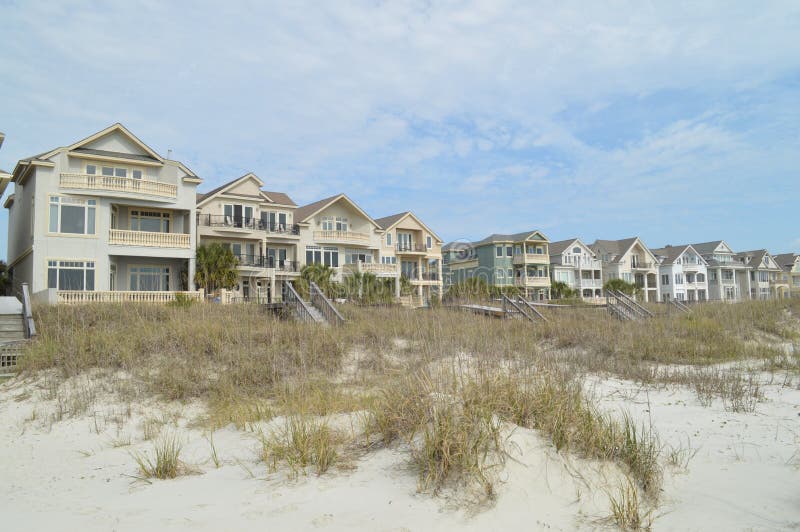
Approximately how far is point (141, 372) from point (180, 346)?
4.79 feet

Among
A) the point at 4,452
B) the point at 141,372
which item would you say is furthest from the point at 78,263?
the point at 4,452

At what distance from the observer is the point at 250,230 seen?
35.8 m

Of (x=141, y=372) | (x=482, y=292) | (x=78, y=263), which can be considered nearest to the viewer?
(x=141, y=372)

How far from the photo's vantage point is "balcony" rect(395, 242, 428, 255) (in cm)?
4747

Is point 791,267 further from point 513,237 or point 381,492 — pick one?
point 381,492

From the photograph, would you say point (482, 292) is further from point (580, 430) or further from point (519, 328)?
point (580, 430)

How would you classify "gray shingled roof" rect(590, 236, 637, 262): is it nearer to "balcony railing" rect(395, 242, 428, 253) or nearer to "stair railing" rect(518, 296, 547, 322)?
"balcony railing" rect(395, 242, 428, 253)

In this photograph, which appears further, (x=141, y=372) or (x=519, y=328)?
(x=519, y=328)

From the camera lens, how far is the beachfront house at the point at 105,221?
25062mm

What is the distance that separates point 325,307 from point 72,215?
1754cm

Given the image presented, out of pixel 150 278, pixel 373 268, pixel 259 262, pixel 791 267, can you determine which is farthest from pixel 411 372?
pixel 791 267

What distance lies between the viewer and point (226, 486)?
5.20 m

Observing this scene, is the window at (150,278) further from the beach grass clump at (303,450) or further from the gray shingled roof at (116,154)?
the beach grass clump at (303,450)

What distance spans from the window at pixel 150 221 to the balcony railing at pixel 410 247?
22.0 metres
